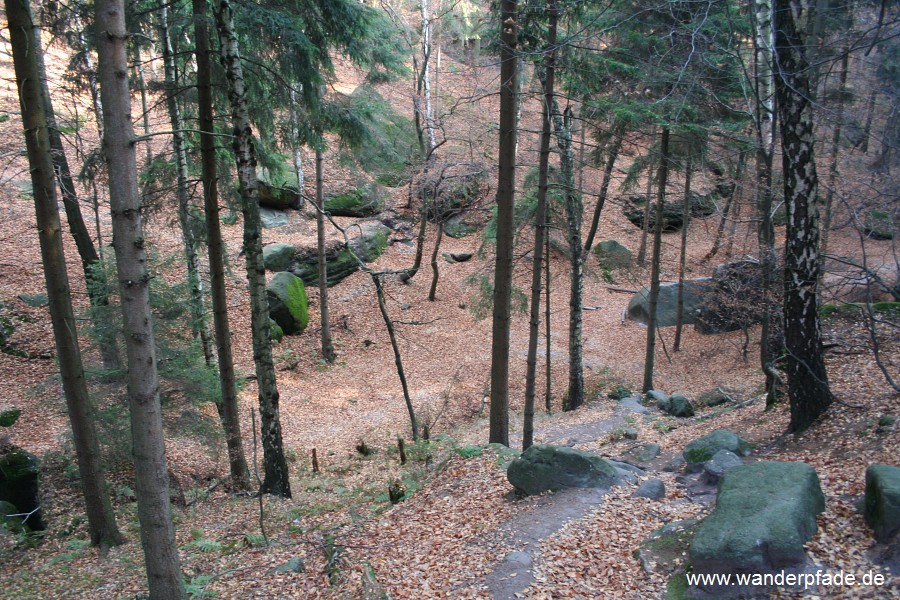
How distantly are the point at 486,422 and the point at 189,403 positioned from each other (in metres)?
8.09

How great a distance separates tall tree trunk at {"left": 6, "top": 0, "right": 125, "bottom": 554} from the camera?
6449 millimetres

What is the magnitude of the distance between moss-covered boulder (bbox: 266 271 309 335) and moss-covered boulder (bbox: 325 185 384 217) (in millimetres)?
6756

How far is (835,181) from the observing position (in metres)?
13.8

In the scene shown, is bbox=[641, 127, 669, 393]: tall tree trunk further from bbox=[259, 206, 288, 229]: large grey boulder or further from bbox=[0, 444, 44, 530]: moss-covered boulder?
bbox=[259, 206, 288, 229]: large grey boulder

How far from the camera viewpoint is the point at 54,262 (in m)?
7.06

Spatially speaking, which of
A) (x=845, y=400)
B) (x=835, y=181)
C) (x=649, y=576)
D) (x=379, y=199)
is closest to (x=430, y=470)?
(x=649, y=576)

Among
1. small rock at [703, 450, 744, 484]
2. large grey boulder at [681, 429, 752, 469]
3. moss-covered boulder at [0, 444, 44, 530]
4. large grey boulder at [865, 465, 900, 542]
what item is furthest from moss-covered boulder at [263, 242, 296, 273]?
large grey boulder at [865, 465, 900, 542]

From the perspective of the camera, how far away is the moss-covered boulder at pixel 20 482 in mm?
9164

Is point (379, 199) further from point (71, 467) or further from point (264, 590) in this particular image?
point (264, 590)

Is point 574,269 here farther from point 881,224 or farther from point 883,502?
point 883,502

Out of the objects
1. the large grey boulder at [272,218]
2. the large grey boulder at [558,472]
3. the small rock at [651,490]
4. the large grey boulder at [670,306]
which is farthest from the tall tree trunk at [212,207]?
the large grey boulder at [670,306]

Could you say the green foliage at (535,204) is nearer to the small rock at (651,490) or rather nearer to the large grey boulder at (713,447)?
the large grey boulder at (713,447)

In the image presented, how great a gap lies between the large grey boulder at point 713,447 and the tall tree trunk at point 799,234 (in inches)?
30.6

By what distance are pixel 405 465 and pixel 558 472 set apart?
520 cm
